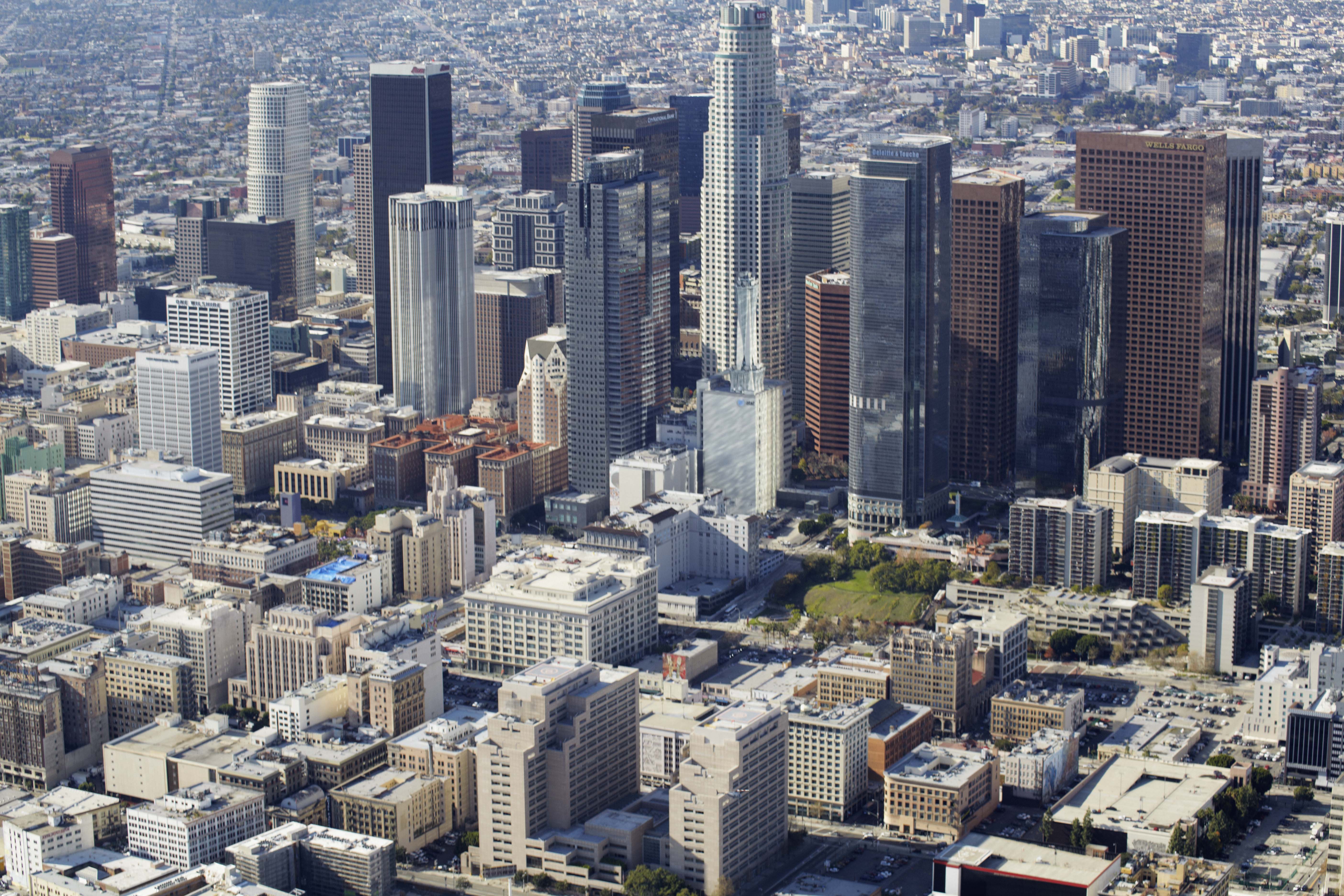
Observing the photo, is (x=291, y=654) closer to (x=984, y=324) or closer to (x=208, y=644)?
(x=208, y=644)

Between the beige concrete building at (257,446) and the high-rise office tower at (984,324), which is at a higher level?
the high-rise office tower at (984,324)

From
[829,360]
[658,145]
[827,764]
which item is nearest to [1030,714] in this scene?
[827,764]

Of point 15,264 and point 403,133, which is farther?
point 15,264

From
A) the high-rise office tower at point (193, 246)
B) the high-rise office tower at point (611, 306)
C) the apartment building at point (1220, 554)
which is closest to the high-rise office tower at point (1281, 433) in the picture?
the apartment building at point (1220, 554)

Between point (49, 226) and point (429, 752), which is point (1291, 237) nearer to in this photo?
point (49, 226)

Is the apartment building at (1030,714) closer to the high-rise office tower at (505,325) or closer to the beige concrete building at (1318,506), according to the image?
the beige concrete building at (1318,506)

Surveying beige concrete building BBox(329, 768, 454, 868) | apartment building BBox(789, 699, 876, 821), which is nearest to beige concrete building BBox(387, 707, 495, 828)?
beige concrete building BBox(329, 768, 454, 868)

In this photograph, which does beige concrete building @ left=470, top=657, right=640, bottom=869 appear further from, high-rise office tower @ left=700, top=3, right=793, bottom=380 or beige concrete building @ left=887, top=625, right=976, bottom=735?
high-rise office tower @ left=700, top=3, right=793, bottom=380
